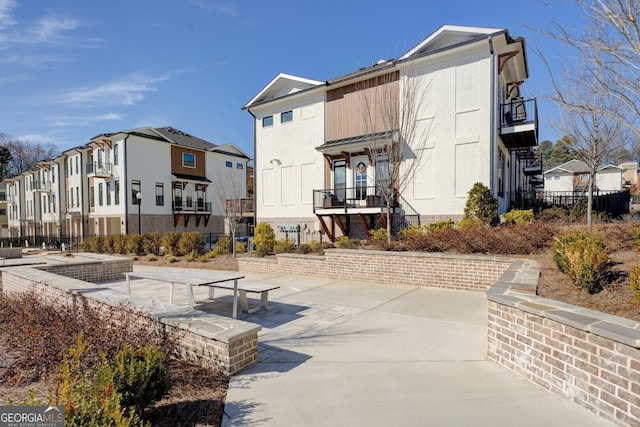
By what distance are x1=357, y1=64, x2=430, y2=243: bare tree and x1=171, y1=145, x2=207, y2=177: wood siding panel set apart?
20.9 m

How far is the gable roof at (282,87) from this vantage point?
18266mm

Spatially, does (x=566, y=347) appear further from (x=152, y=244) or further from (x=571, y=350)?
(x=152, y=244)

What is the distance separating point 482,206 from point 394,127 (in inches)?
173

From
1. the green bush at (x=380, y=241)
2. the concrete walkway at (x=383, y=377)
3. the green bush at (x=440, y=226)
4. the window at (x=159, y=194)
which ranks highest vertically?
the window at (x=159, y=194)

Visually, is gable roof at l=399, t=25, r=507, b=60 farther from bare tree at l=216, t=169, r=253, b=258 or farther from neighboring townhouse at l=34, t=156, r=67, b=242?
neighboring townhouse at l=34, t=156, r=67, b=242

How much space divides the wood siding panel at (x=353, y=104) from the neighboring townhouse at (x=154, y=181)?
34.8ft

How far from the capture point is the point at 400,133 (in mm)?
12172

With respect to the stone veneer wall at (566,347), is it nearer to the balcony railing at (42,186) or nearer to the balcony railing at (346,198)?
the balcony railing at (346,198)

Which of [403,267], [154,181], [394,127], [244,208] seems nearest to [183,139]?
[154,181]

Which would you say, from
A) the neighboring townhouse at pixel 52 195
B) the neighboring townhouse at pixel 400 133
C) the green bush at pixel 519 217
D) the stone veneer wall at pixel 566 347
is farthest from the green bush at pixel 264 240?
the neighboring townhouse at pixel 52 195

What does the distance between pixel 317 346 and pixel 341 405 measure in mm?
1570

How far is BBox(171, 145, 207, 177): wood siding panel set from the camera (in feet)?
100

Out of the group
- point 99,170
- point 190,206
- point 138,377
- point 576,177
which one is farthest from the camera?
point 576,177

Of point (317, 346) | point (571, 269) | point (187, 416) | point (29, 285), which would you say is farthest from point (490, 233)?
point (29, 285)
